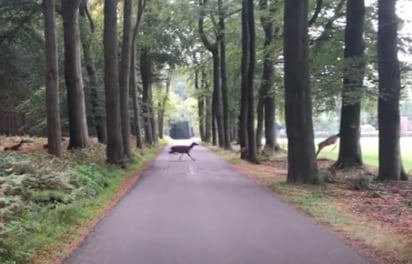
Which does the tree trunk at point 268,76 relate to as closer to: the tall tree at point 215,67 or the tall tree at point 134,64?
the tall tree at point 215,67

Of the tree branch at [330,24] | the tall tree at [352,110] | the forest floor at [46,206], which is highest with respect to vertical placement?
the tree branch at [330,24]

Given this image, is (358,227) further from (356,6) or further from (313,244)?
(356,6)

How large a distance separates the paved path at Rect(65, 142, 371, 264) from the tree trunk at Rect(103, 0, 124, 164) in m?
7.30

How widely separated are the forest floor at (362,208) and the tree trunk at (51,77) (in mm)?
6480

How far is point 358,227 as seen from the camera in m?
10.1

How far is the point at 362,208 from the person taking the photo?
12.9m

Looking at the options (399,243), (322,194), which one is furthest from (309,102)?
(399,243)

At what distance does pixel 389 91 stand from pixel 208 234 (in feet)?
35.5

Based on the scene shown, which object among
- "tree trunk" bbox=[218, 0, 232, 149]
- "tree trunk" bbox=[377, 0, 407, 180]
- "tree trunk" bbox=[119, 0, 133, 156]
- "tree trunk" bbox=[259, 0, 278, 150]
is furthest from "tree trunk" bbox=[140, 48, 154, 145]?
"tree trunk" bbox=[377, 0, 407, 180]

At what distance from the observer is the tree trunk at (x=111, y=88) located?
2238 centimetres

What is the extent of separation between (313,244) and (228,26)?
103ft

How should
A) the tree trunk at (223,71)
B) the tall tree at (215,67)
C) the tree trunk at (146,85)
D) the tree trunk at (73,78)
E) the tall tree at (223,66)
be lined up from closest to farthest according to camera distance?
the tree trunk at (73,78) → the tall tree at (223,66) → the tree trunk at (223,71) → the tall tree at (215,67) → the tree trunk at (146,85)

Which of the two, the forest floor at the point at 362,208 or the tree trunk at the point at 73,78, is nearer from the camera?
the forest floor at the point at 362,208

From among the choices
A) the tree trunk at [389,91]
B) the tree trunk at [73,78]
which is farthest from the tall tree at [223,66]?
the tree trunk at [389,91]
